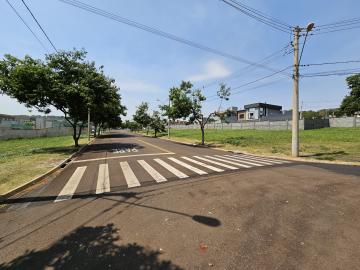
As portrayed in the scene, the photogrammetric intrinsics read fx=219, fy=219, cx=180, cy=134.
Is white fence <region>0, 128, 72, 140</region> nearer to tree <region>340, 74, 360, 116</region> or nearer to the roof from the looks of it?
the roof

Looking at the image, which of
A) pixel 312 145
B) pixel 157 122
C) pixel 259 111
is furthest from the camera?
pixel 259 111

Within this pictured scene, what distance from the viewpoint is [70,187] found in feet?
25.7

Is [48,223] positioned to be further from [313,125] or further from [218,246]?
[313,125]

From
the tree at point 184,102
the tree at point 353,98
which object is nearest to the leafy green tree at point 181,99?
the tree at point 184,102

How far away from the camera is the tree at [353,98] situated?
194 feet

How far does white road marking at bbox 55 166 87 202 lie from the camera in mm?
6741

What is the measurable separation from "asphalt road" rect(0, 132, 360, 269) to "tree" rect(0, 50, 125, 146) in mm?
11857

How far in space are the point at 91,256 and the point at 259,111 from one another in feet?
274

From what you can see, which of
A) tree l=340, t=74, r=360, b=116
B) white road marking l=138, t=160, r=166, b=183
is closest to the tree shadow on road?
white road marking l=138, t=160, r=166, b=183

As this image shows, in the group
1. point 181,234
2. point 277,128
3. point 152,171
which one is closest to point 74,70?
point 152,171

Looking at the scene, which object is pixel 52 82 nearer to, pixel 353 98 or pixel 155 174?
pixel 155 174

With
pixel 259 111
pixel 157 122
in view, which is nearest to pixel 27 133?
pixel 157 122

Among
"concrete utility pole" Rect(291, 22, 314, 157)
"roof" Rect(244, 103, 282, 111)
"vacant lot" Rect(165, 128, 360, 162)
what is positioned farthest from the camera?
"roof" Rect(244, 103, 282, 111)

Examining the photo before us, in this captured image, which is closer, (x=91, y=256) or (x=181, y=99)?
(x=91, y=256)
